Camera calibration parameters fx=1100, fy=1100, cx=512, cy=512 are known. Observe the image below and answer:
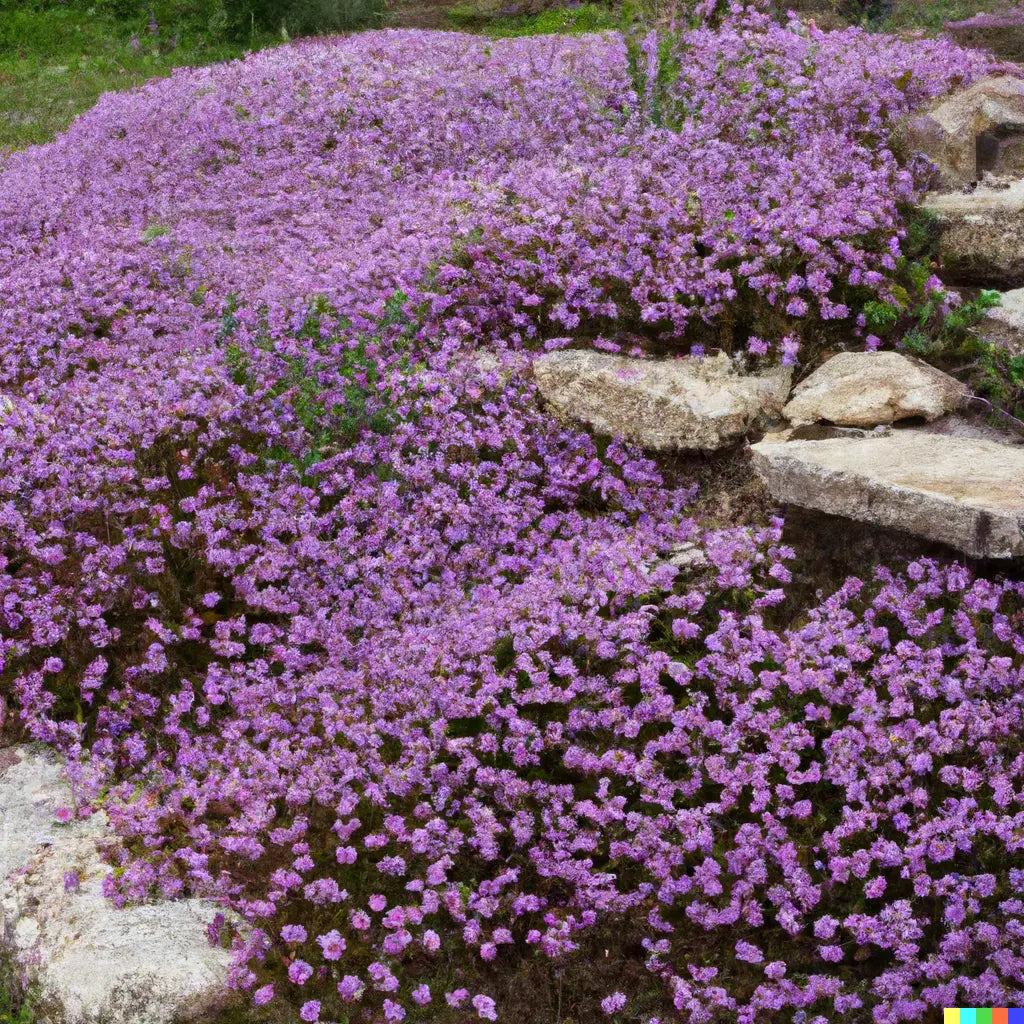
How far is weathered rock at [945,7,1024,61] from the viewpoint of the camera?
13211 millimetres

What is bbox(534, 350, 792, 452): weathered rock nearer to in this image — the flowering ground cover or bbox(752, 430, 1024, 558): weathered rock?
the flowering ground cover

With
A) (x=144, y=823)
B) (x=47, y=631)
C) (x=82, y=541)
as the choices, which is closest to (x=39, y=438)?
(x=82, y=541)

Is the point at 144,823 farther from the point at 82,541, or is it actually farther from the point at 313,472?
the point at 313,472

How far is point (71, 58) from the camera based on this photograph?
70.5ft

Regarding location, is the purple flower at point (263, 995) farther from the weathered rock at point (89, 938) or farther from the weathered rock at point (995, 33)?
the weathered rock at point (995, 33)

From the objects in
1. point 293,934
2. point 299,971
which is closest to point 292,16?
point 293,934

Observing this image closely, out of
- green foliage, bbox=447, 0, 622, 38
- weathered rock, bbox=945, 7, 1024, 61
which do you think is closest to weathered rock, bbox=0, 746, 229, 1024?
weathered rock, bbox=945, 7, 1024, 61

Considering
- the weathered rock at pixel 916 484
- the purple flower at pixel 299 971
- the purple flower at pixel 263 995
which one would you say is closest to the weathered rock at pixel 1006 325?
the weathered rock at pixel 916 484

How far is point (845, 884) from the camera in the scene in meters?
4.61

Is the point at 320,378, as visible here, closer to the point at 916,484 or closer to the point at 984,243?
the point at 916,484

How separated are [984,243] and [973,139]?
1832mm

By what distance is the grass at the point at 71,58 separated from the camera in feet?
57.2

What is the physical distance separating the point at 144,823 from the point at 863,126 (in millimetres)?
7843

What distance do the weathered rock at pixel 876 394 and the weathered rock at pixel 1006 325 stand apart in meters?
0.53
